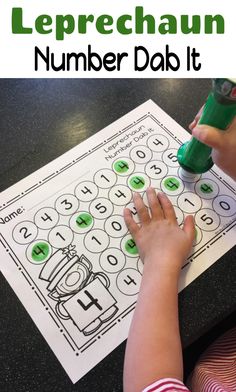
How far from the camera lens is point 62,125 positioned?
0.61 meters

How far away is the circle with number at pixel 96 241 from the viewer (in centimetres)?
50

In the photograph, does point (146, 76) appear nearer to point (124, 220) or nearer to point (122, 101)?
point (122, 101)

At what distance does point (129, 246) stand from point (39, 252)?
119 millimetres

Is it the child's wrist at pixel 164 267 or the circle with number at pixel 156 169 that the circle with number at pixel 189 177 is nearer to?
the circle with number at pixel 156 169

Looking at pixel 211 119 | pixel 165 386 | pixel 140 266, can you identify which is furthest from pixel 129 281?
pixel 211 119

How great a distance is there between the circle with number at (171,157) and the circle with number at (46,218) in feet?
0.61

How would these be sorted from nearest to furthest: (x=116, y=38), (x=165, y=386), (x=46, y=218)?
(x=165, y=386)
(x=46, y=218)
(x=116, y=38)

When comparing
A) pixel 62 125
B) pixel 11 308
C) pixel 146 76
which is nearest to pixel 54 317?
pixel 11 308

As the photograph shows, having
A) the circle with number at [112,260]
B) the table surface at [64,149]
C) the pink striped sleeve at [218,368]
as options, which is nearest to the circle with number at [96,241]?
the circle with number at [112,260]

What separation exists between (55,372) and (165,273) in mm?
172

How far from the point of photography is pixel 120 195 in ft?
1.79

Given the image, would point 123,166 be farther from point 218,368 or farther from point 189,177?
point 218,368

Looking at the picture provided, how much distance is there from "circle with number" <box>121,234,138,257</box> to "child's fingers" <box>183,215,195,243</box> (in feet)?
0.24

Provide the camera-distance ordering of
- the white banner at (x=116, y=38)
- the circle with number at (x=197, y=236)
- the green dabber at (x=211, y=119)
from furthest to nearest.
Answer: the white banner at (x=116, y=38), the circle with number at (x=197, y=236), the green dabber at (x=211, y=119)
